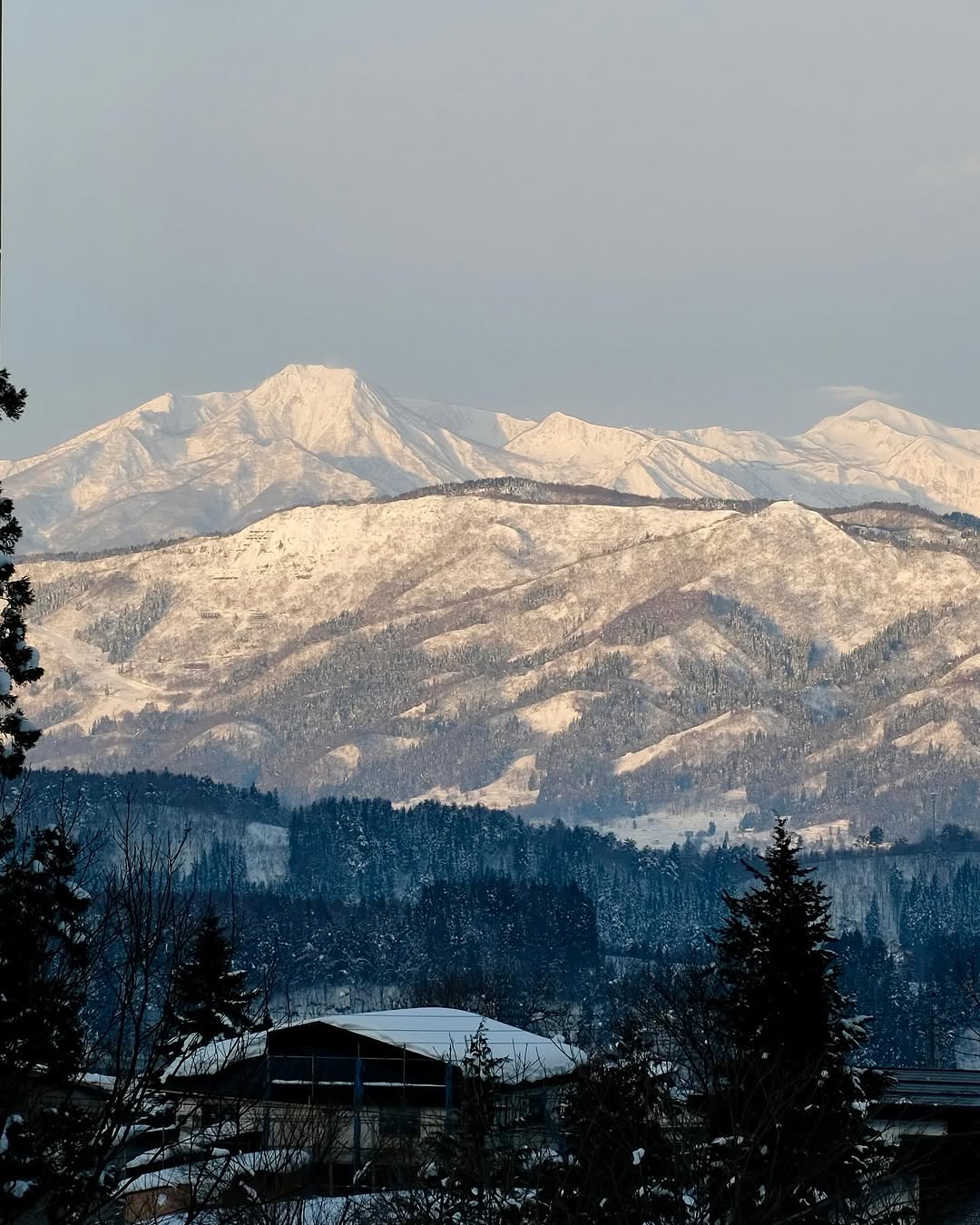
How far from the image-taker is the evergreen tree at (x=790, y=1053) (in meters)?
40.5

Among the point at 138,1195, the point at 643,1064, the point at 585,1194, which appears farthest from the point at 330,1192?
the point at 585,1194

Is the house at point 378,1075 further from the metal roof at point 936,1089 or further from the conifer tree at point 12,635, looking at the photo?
the conifer tree at point 12,635

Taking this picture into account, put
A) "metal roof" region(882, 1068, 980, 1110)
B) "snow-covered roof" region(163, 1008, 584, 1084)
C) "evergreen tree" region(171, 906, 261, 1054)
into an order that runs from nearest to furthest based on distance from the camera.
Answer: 1. "metal roof" region(882, 1068, 980, 1110)
2. "snow-covered roof" region(163, 1008, 584, 1084)
3. "evergreen tree" region(171, 906, 261, 1054)

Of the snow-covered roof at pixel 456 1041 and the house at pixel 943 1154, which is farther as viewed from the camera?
the snow-covered roof at pixel 456 1041

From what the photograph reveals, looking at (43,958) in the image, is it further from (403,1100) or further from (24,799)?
(403,1100)

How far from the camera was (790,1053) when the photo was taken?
4653 cm

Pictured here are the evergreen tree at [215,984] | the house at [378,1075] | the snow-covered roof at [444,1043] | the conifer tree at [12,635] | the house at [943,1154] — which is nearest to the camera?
the conifer tree at [12,635]

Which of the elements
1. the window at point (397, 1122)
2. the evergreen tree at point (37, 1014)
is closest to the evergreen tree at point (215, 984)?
the window at point (397, 1122)

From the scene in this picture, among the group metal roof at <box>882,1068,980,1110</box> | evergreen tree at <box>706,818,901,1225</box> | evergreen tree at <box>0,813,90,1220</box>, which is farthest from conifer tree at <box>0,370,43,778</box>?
metal roof at <box>882,1068,980,1110</box>

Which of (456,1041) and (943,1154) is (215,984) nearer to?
A: (456,1041)

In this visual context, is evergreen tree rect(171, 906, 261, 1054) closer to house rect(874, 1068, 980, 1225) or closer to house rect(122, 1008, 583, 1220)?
house rect(122, 1008, 583, 1220)

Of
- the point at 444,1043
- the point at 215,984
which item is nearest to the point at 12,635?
the point at 444,1043

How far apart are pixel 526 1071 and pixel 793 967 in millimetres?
15278

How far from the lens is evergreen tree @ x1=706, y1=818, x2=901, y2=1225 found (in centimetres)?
4053
